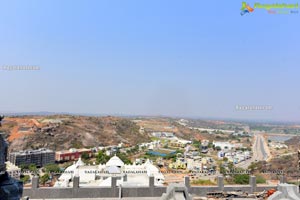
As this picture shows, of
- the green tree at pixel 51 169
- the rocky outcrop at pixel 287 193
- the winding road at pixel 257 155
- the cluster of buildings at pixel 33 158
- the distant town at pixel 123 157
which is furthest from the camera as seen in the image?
the winding road at pixel 257 155

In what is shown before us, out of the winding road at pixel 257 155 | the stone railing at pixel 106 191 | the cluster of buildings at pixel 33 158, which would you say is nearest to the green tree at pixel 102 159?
the cluster of buildings at pixel 33 158

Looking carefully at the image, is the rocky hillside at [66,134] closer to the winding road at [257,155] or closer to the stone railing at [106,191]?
the winding road at [257,155]

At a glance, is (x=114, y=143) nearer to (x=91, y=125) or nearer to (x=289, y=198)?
(x=91, y=125)

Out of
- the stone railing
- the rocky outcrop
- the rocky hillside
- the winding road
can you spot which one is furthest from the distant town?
the rocky outcrop

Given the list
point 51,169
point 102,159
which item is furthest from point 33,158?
point 102,159

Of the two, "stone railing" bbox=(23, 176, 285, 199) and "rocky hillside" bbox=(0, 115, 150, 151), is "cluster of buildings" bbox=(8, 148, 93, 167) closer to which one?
"rocky hillside" bbox=(0, 115, 150, 151)

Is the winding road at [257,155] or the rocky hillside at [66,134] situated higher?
the rocky hillside at [66,134]

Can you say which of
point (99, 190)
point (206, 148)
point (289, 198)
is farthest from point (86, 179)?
point (206, 148)

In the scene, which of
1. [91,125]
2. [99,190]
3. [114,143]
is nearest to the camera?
[99,190]

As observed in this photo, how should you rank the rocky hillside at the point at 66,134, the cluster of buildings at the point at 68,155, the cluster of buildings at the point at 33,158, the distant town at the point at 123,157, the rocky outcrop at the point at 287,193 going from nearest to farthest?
the rocky outcrop at the point at 287,193, the distant town at the point at 123,157, the cluster of buildings at the point at 33,158, the cluster of buildings at the point at 68,155, the rocky hillside at the point at 66,134
